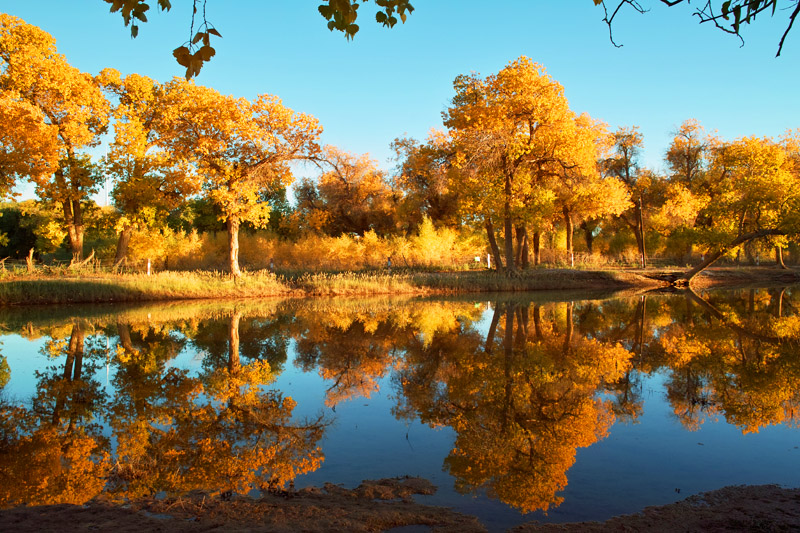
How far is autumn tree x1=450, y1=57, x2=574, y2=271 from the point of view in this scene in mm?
21250

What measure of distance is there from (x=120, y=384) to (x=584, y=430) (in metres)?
5.77

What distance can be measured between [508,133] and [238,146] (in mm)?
11549

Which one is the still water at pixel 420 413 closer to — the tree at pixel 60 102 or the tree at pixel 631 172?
the tree at pixel 60 102

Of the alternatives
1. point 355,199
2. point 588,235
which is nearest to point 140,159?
point 355,199

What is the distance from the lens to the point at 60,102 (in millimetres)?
22312

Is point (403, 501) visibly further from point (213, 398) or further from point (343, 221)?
point (343, 221)

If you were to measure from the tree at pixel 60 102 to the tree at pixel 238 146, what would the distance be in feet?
15.3

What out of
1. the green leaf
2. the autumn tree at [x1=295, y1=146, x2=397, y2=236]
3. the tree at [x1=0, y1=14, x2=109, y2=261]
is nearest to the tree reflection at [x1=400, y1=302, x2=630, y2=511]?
the green leaf

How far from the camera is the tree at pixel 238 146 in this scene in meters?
20.1

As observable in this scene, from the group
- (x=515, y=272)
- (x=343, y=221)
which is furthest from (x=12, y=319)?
(x=343, y=221)

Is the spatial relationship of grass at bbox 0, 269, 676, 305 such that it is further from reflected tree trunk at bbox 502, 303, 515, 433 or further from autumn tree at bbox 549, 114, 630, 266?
reflected tree trunk at bbox 502, 303, 515, 433

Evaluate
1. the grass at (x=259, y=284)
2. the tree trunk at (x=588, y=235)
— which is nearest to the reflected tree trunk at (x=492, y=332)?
the grass at (x=259, y=284)

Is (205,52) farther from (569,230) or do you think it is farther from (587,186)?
(569,230)

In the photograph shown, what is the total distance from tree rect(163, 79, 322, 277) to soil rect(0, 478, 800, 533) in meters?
17.8
